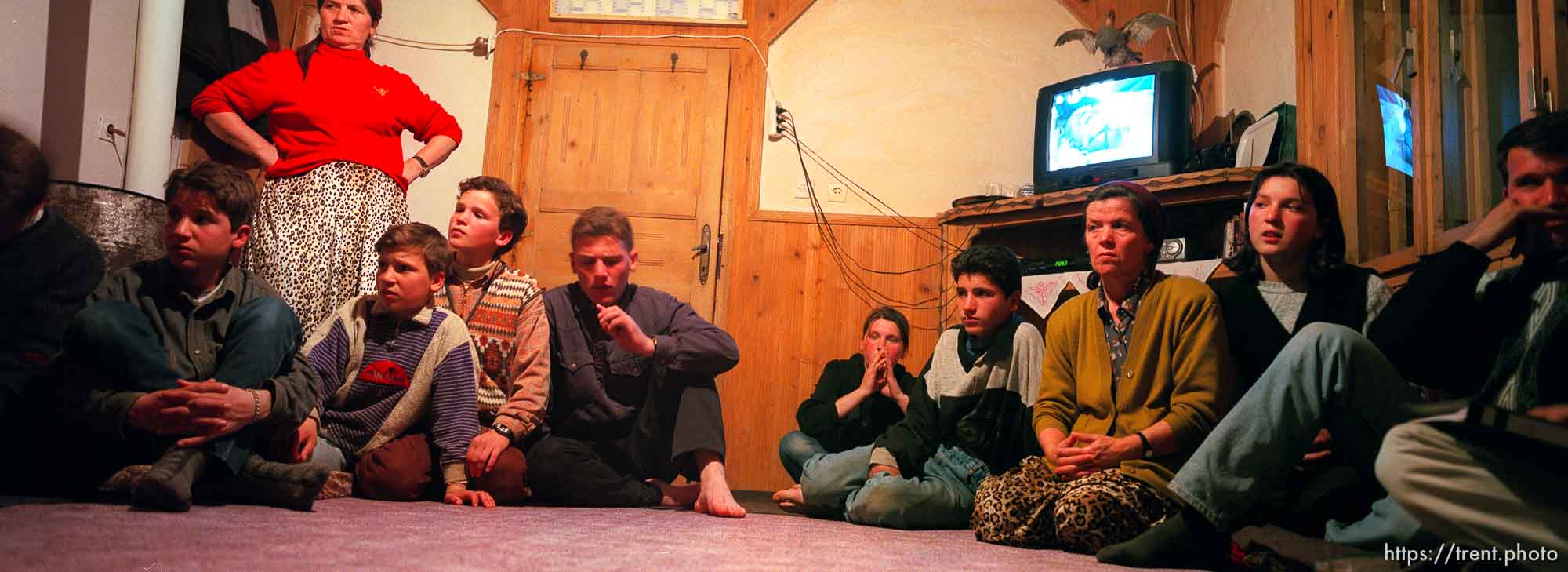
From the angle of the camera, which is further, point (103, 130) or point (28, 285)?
point (103, 130)

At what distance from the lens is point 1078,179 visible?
3.89 meters

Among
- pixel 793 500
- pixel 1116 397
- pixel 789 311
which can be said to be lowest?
pixel 793 500

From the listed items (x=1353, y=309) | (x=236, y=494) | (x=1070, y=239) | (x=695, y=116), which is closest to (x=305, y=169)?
(x=236, y=494)

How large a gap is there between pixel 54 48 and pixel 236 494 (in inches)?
94.9

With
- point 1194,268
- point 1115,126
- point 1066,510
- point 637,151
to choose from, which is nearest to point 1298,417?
point 1066,510

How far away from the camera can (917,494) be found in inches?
94.3

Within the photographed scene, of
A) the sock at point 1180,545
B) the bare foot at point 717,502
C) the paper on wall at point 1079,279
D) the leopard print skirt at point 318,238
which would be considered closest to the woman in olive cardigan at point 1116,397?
the sock at point 1180,545

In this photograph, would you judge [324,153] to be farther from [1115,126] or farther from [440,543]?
[1115,126]

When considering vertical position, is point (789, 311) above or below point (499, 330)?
above

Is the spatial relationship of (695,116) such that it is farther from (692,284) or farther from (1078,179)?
(1078,179)

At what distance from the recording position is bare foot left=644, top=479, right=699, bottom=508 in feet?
8.74

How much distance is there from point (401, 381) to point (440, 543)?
1.00 meters

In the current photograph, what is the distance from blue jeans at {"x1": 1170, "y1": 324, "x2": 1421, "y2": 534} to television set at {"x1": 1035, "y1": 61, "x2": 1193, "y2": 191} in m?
2.16

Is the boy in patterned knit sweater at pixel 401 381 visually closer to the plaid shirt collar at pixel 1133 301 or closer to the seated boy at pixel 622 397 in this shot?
the seated boy at pixel 622 397
